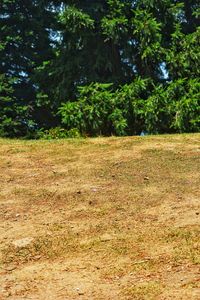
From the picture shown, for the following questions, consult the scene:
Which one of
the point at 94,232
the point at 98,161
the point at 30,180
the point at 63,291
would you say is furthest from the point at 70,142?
the point at 63,291

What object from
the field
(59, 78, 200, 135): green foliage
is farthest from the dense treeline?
the field

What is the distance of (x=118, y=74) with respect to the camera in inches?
674

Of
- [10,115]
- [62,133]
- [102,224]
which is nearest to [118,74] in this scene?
[62,133]

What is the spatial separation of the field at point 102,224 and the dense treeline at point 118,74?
197 inches

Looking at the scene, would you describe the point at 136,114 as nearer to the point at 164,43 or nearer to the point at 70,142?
the point at 164,43

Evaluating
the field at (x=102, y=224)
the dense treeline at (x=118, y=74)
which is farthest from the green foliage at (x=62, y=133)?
the field at (x=102, y=224)

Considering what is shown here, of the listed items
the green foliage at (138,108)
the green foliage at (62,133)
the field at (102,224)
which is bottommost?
the field at (102,224)

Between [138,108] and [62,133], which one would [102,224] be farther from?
[62,133]

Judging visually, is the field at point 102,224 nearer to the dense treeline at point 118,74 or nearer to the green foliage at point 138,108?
the green foliage at point 138,108

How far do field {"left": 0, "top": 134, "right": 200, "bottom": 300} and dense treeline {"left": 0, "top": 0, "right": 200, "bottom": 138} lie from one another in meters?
4.99

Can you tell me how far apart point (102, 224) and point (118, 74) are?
11460 millimetres

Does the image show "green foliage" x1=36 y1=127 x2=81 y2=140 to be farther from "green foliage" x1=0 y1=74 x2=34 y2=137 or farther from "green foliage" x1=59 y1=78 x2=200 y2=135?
"green foliage" x1=0 y1=74 x2=34 y2=137

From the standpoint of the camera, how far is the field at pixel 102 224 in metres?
4.82

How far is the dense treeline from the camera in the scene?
15141 mm
